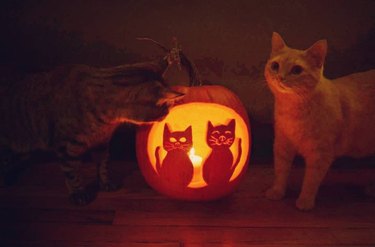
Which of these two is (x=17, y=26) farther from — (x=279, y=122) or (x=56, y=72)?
(x=279, y=122)

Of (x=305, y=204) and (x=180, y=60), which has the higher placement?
(x=180, y=60)

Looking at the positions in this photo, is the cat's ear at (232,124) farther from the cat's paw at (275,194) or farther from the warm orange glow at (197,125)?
the cat's paw at (275,194)

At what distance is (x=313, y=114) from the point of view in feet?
5.77

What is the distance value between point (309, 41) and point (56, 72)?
144cm

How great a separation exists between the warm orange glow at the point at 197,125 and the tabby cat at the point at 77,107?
0.09 meters

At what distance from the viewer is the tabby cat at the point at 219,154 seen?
1.79 metres

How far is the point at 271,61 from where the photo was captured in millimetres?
1825

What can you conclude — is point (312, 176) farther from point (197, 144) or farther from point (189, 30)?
point (189, 30)

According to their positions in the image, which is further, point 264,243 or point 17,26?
point 17,26

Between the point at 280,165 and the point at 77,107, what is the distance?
1.03 m

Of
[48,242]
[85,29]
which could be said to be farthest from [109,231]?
[85,29]

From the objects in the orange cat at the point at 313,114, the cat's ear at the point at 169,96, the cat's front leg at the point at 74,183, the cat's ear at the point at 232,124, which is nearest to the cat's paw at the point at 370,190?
the orange cat at the point at 313,114

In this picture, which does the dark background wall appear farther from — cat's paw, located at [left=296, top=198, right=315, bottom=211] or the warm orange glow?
cat's paw, located at [left=296, top=198, right=315, bottom=211]

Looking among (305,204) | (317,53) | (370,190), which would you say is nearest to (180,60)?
(317,53)
